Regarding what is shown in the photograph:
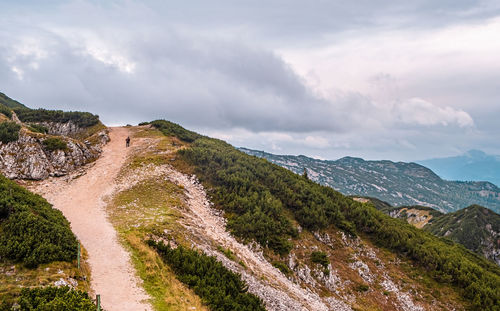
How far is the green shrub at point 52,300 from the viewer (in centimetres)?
1034

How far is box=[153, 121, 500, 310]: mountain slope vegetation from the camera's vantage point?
32.2 m

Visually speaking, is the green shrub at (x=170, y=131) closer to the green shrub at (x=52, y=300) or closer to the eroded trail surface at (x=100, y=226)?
the eroded trail surface at (x=100, y=226)

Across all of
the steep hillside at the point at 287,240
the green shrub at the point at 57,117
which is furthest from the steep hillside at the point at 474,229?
the green shrub at the point at 57,117

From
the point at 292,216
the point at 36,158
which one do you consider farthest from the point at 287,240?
the point at 36,158

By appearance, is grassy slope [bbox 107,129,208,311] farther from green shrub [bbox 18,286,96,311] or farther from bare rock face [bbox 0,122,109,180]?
bare rock face [bbox 0,122,109,180]

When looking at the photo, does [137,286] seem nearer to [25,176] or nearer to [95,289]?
[95,289]

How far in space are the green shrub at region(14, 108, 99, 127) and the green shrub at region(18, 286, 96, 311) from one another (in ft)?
206

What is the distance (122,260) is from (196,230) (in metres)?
9.23

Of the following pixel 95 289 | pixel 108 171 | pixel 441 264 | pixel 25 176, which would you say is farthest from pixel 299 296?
pixel 25 176

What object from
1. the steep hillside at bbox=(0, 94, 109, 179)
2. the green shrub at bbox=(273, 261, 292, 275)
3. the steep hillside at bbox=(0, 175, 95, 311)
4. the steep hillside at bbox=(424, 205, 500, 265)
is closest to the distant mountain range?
the steep hillside at bbox=(424, 205, 500, 265)

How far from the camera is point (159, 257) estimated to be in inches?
776

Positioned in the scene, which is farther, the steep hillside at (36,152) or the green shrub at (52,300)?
the steep hillside at (36,152)

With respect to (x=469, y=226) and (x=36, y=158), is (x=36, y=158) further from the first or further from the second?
(x=469, y=226)

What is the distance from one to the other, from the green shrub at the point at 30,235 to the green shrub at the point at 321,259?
25.4 metres
